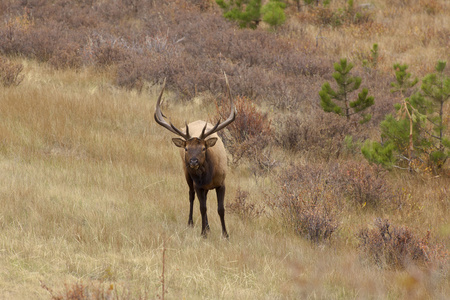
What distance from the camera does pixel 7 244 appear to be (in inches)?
192

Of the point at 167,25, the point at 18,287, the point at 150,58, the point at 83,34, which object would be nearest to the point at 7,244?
the point at 18,287

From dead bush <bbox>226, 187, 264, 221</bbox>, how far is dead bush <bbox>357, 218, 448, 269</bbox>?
1371 mm

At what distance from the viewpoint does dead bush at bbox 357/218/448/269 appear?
16.8 ft

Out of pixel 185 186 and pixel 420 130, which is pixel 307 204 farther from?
pixel 420 130

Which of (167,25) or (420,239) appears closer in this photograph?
(420,239)

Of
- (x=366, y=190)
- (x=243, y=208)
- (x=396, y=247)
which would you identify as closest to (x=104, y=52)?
(x=243, y=208)

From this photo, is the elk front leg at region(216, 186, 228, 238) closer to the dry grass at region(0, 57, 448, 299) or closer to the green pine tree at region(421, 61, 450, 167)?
the dry grass at region(0, 57, 448, 299)

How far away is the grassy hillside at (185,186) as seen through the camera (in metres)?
4.59

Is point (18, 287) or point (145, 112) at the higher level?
point (18, 287)

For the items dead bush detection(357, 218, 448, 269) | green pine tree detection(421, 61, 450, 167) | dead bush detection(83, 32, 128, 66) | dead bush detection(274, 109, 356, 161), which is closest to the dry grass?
dead bush detection(357, 218, 448, 269)

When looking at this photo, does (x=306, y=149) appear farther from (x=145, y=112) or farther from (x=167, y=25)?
(x=167, y=25)

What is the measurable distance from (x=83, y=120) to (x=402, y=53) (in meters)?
10.3

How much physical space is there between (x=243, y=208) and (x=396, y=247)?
6.02 feet

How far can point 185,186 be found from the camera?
730cm
